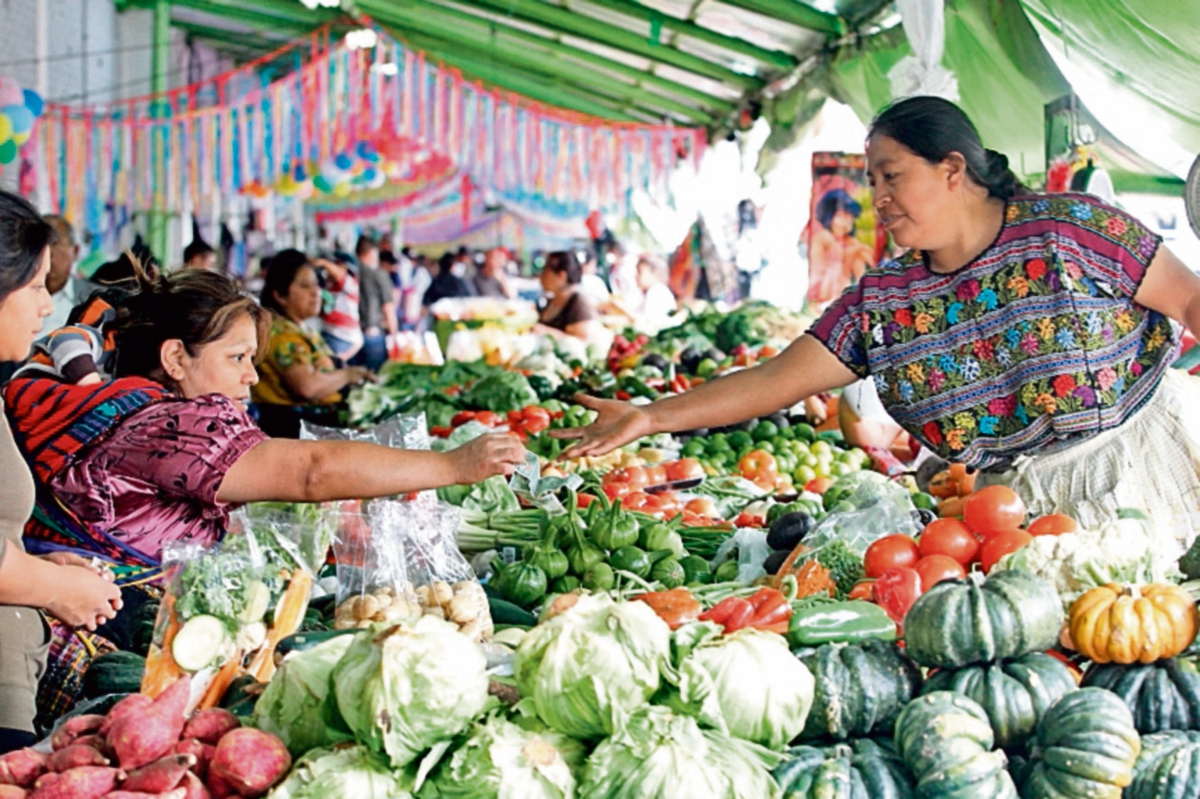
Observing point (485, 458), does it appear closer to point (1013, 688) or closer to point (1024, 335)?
point (1013, 688)

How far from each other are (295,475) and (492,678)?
2.78ft

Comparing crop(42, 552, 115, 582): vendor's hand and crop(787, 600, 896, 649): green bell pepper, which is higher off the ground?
crop(787, 600, 896, 649): green bell pepper

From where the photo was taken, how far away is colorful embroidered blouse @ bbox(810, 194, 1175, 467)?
2.95 metres

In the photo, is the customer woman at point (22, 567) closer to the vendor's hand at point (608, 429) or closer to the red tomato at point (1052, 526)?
the vendor's hand at point (608, 429)

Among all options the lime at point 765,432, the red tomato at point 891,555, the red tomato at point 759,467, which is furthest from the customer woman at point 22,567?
the lime at point 765,432

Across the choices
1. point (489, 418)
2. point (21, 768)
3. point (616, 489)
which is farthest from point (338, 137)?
point (21, 768)

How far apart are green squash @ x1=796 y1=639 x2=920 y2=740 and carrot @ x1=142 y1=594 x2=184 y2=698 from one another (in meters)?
1.11

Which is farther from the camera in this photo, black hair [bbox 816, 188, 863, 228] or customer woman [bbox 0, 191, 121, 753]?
→ black hair [bbox 816, 188, 863, 228]

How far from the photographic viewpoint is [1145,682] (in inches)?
71.0

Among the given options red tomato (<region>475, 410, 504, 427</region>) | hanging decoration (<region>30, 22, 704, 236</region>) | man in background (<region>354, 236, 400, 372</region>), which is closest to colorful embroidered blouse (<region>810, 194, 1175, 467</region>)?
red tomato (<region>475, 410, 504, 427</region>)

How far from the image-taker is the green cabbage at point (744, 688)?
5.43ft

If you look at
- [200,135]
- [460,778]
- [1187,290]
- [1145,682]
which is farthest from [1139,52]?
[200,135]

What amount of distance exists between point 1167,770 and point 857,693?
0.46 metres

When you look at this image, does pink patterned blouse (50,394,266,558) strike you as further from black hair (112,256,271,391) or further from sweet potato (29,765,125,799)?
sweet potato (29,765,125,799)
